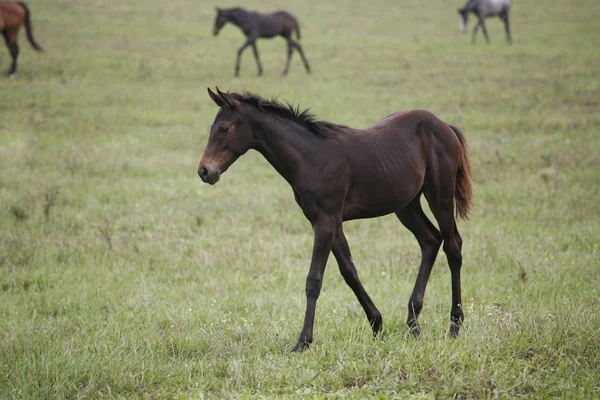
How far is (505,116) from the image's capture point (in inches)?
640

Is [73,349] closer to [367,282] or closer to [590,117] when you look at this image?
[367,282]

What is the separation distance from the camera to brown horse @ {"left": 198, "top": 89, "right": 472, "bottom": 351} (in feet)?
16.2

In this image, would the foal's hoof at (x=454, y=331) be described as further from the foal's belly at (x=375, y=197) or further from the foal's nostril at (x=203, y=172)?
the foal's nostril at (x=203, y=172)

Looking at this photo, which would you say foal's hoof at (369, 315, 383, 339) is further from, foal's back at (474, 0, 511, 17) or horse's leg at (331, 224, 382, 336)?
foal's back at (474, 0, 511, 17)

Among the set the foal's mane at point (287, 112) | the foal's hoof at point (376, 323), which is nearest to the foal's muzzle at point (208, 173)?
the foal's mane at point (287, 112)

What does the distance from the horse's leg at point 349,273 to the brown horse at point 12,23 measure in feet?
58.9

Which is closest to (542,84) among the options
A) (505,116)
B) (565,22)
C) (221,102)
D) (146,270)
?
(505,116)

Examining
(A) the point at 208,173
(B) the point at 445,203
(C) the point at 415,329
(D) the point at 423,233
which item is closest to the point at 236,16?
(D) the point at 423,233

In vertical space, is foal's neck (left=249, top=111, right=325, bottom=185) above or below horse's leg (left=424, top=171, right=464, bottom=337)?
A: above

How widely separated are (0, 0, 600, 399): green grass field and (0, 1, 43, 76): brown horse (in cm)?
69

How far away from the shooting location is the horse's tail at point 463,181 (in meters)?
→ 5.87

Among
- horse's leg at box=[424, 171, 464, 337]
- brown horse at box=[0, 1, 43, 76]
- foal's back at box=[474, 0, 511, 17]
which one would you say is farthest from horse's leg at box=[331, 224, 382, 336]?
foal's back at box=[474, 0, 511, 17]

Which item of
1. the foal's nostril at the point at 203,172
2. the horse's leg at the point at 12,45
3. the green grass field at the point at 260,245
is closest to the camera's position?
the green grass field at the point at 260,245

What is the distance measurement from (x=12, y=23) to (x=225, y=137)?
18341mm
